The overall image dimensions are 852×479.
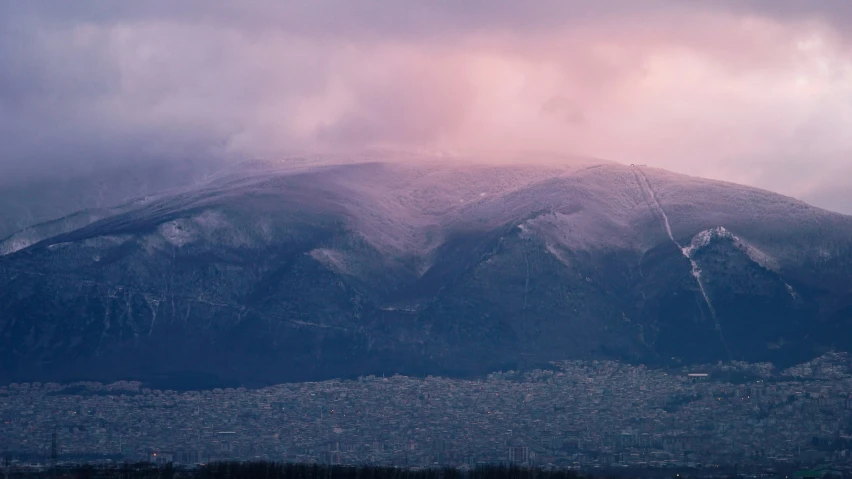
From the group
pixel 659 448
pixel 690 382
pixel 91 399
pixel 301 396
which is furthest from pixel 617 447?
pixel 91 399

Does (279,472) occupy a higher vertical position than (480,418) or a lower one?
higher

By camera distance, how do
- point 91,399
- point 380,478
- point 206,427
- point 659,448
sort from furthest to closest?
point 91,399 < point 206,427 < point 659,448 < point 380,478

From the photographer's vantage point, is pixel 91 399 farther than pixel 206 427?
Yes

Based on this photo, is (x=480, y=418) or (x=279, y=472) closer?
(x=279, y=472)

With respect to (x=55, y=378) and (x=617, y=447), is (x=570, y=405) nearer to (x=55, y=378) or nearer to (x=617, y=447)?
(x=617, y=447)

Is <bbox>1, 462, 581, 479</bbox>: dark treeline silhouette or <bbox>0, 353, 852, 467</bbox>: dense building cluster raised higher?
<bbox>1, 462, 581, 479</bbox>: dark treeline silhouette
